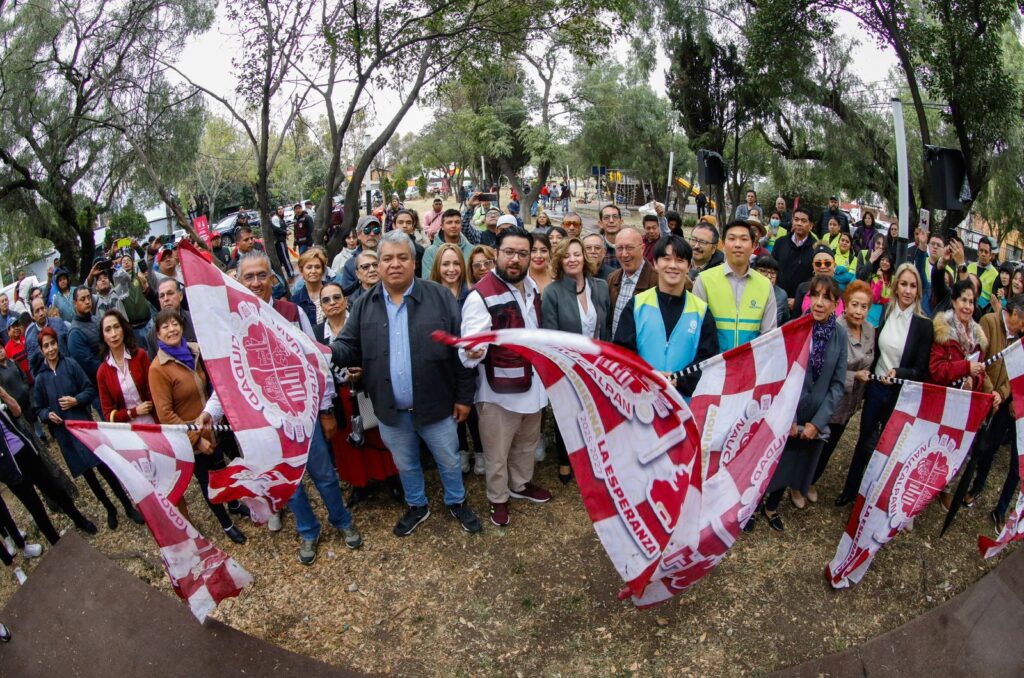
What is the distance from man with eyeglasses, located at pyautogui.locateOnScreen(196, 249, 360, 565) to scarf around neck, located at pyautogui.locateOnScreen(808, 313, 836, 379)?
275cm

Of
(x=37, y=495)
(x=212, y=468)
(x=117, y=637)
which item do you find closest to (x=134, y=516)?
(x=37, y=495)

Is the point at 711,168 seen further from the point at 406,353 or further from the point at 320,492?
the point at 320,492

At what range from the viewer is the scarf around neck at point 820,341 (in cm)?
415

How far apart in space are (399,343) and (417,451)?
834 mm

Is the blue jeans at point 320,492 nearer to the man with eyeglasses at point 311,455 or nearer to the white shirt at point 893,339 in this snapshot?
the man with eyeglasses at point 311,455

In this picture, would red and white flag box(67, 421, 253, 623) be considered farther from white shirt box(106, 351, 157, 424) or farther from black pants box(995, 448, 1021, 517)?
black pants box(995, 448, 1021, 517)

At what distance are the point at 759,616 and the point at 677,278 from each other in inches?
80.9

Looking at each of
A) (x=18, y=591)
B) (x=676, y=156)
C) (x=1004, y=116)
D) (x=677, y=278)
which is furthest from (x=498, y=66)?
(x=676, y=156)

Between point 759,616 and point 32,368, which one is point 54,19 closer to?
point 32,368

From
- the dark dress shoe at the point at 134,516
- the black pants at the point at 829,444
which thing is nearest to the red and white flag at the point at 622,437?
the black pants at the point at 829,444

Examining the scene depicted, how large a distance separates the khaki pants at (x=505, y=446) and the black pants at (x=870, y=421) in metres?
2.30

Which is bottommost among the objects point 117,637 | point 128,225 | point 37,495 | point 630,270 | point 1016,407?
point 117,637

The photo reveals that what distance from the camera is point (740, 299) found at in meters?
4.29

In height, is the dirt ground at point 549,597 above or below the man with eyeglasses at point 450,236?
below
